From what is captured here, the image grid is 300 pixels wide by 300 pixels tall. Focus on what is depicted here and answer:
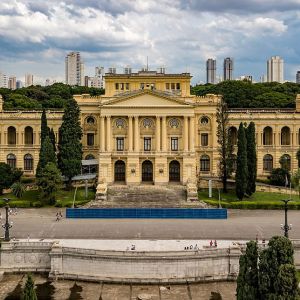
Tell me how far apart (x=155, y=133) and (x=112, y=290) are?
1346 inches

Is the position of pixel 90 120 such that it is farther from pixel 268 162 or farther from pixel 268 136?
pixel 268 162

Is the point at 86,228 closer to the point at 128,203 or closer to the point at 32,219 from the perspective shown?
the point at 32,219

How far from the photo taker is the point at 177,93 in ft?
240

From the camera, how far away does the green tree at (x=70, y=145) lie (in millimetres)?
68125

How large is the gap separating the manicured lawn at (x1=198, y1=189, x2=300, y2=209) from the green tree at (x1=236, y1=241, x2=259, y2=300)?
102ft

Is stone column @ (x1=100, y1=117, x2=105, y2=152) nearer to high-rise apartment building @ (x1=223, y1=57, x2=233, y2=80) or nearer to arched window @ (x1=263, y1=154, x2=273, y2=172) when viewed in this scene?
arched window @ (x1=263, y1=154, x2=273, y2=172)

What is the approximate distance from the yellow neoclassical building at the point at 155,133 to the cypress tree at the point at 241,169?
7.12 metres

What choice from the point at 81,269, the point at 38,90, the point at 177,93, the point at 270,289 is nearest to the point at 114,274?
the point at 81,269

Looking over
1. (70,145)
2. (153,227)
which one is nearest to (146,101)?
(70,145)

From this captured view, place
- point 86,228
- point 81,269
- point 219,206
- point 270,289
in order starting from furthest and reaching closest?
point 219,206
point 86,228
point 81,269
point 270,289

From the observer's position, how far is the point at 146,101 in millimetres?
70875

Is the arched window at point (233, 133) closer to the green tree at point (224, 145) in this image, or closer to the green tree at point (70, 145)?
the green tree at point (224, 145)

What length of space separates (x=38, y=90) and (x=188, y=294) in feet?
303

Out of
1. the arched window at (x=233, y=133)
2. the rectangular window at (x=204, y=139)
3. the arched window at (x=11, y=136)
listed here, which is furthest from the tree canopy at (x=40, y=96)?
the arched window at (x=233, y=133)
